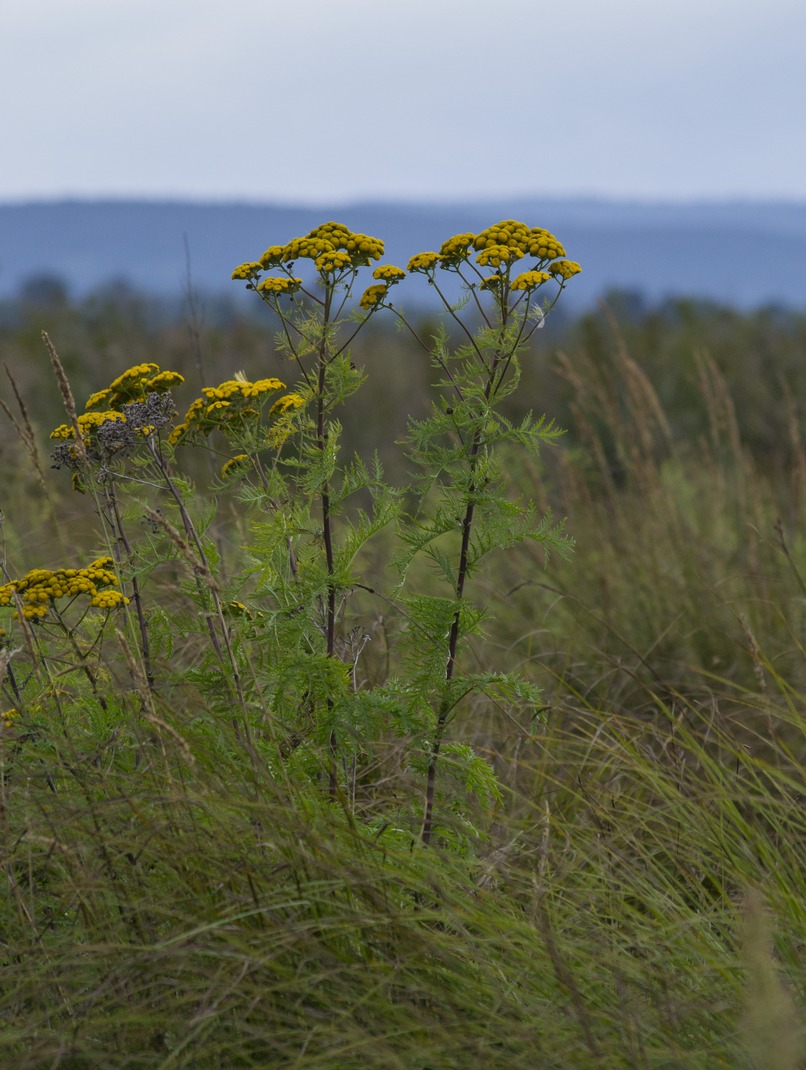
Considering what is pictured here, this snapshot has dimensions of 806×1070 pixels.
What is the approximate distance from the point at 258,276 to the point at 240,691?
42.1 inches

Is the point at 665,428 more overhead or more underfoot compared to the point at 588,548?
more overhead

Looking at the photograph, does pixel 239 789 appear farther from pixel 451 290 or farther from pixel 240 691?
pixel 451 290

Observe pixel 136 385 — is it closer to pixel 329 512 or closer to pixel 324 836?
pixel 329 512

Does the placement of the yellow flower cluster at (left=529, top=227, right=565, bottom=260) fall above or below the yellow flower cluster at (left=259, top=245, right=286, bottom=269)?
above

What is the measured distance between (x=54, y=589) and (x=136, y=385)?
54 centimetres

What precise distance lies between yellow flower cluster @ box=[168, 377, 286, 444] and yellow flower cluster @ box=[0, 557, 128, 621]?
0.38 m

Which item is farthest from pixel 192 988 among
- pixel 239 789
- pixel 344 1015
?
pixel 239 789

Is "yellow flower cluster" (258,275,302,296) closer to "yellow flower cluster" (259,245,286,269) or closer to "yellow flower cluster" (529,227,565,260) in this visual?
"yellow flower cluster" (259,245,286,269)

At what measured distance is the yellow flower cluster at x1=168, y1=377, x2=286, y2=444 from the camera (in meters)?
2.44

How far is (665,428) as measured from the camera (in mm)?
5340

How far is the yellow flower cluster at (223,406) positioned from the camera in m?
2.44

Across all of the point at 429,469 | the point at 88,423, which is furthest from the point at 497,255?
the point at 88,423

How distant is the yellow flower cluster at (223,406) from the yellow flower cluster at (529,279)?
1.95ft

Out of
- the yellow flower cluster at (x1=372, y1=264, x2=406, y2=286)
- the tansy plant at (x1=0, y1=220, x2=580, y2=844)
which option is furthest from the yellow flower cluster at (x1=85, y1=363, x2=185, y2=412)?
the yellow flower cluster at (x1=372, y1=264, x2=406, y2=286)
